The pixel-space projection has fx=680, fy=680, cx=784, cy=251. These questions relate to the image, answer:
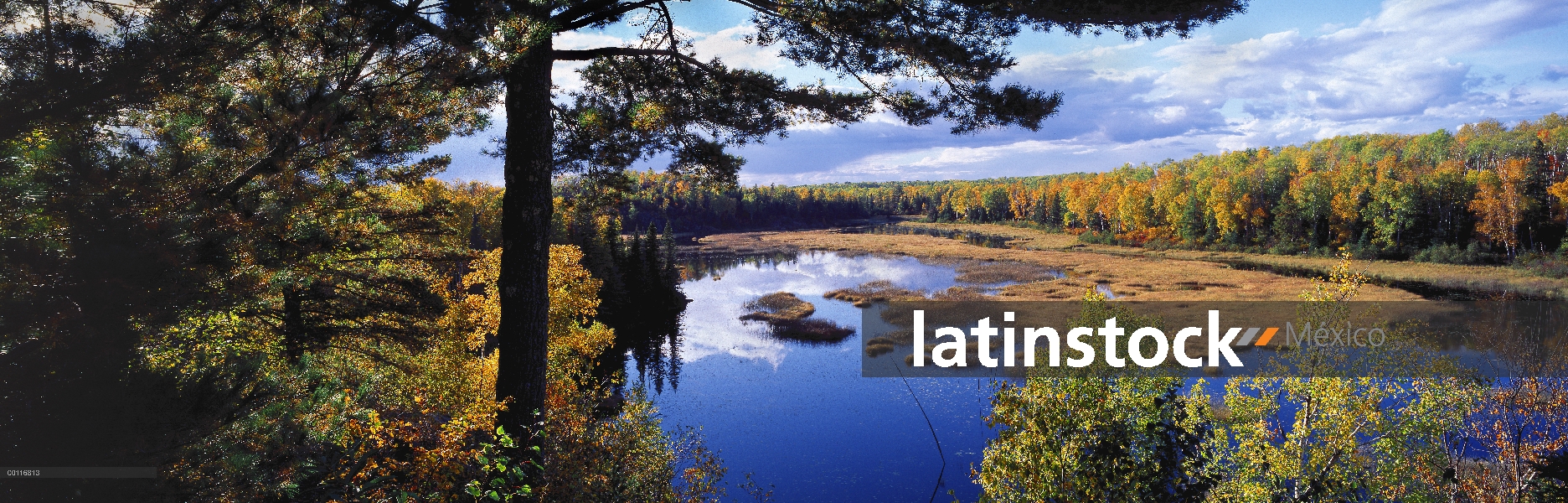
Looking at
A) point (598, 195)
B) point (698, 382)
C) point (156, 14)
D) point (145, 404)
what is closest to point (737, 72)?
point (598, 195)

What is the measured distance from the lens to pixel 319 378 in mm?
6105

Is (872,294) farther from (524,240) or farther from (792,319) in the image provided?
(524,240)

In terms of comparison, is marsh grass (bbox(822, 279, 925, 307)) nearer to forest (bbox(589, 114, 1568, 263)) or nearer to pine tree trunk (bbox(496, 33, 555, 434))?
forest (bbox(589, 114, 1568, 263))

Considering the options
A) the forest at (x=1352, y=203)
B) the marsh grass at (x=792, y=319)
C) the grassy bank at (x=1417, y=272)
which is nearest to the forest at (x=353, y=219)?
the forest at (x=1352, y=203)

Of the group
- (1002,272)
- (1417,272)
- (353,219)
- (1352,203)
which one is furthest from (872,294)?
(1352,203)

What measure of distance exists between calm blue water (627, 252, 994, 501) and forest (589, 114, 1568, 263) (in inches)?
337

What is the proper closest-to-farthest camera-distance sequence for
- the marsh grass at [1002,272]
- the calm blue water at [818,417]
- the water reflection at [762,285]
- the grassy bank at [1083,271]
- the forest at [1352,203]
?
the calm blue water at [818,417]
the water reflection at [762,285]
the grassy bank at [1083,271]
the forest at [1352,203]
the marsh grass at [1002,272]

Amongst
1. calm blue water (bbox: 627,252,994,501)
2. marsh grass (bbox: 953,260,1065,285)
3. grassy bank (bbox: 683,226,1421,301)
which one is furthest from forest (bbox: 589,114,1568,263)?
marsh grass (bbox: 953,260,1065,285)

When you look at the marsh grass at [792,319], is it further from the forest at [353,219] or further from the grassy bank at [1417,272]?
the grassy bank at [1417,272]

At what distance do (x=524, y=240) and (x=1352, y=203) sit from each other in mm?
72633

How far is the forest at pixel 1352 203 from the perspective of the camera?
50875 millimetres

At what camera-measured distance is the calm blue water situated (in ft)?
62.5

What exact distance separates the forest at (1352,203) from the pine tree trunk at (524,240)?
21153mm

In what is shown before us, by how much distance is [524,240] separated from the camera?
19.7 ft
